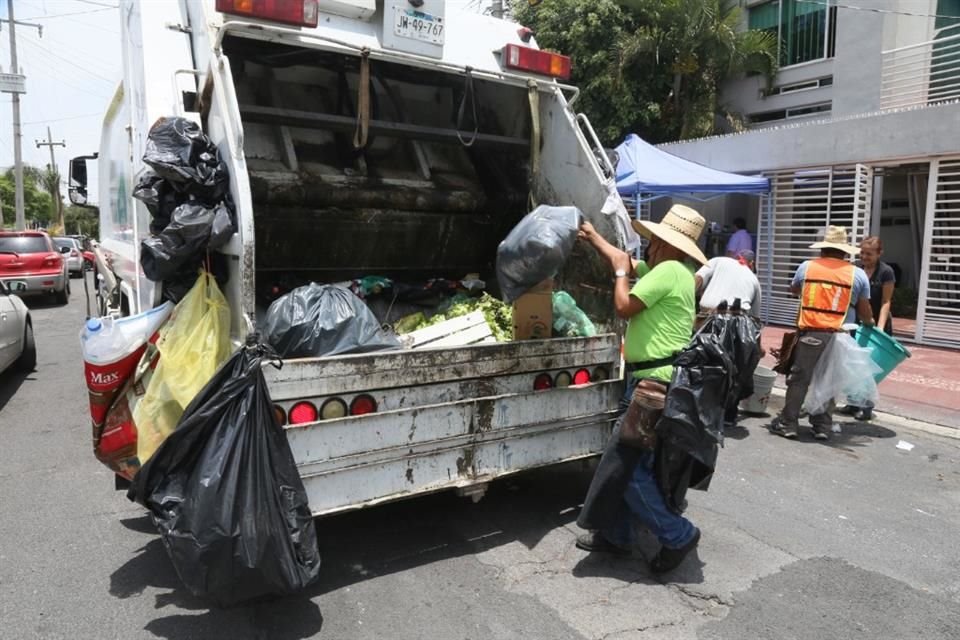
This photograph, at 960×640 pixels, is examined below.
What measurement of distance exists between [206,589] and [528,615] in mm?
1209

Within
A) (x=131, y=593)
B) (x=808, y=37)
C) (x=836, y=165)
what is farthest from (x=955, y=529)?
(x=808, y=37)

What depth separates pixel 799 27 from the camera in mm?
15672

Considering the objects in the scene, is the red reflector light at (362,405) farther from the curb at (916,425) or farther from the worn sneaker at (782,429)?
the curb at (916,425)

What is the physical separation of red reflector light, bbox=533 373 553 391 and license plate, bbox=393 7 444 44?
72.2 inches

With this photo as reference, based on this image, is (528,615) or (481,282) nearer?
(528,615)

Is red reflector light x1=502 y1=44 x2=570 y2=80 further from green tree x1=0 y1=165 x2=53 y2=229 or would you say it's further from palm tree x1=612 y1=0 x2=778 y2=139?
green tree x1=0 y1=165 x2=53 y2=229

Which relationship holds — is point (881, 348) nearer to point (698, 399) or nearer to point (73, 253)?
point (698, 399)

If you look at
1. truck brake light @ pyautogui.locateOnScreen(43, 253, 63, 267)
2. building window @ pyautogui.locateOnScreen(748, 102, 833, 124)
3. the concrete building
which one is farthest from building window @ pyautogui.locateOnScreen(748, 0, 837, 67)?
truck brake light @ pyautogui.locateOnScreen(43, 253, 63, 267)

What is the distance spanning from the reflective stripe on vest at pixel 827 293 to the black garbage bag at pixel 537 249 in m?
2.78

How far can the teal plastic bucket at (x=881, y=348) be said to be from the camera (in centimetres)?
560

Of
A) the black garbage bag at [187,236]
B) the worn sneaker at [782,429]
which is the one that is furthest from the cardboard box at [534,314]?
the worn sneaker at [782,429]

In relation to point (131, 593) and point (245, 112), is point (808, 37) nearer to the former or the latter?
point (245, 112)

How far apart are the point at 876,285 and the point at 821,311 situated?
1.52 meters

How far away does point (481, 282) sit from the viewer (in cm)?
456
